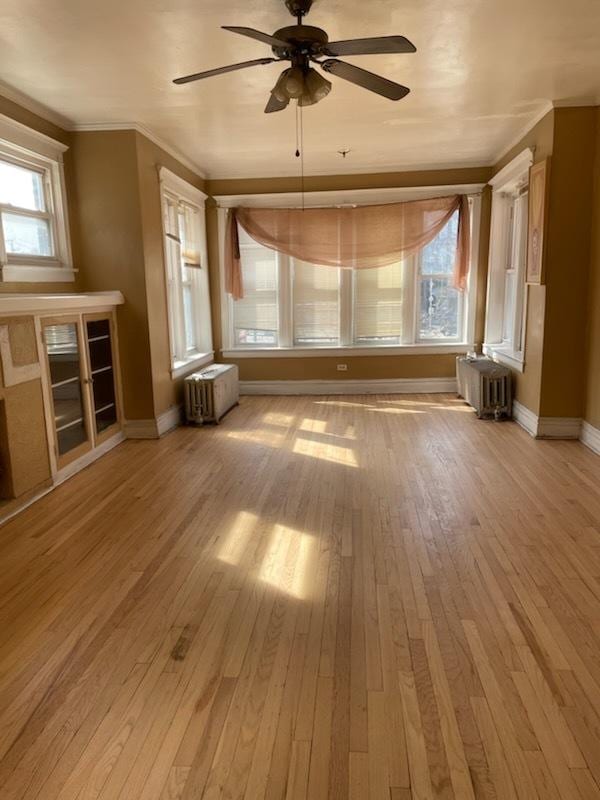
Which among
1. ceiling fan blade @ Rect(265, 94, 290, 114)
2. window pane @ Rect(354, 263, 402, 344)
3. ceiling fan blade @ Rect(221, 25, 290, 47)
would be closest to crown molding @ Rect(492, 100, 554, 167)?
window pane @ Rect(354, 263, 402, 344)

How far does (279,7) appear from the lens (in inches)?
110

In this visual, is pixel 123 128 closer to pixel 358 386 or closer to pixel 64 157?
pixel 64 157

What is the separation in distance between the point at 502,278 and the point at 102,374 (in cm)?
472

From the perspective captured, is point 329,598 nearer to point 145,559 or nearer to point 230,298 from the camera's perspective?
point 145,559

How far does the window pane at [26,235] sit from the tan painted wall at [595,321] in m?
4.53

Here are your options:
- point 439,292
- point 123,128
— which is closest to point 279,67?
point 123,128

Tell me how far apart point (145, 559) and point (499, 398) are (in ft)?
13.4

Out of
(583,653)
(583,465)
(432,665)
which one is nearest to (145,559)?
(432,665)

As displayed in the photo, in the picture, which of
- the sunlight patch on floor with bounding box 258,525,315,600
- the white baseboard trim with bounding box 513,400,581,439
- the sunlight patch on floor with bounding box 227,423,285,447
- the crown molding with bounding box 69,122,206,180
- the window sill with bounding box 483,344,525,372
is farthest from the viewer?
the window sill with bounding box 483,344,525,372

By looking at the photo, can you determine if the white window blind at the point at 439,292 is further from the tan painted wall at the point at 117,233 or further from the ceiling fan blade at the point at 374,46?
the ceiling fan blade at the point at 374,46

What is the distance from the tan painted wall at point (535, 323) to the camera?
4664 millimetres

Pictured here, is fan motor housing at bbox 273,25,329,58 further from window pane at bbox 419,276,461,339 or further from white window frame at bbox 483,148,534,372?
window pane at bbox 419,276,461,339

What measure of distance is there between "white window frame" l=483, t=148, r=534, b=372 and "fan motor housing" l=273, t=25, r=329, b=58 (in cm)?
356

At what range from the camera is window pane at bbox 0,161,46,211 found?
405 cm
